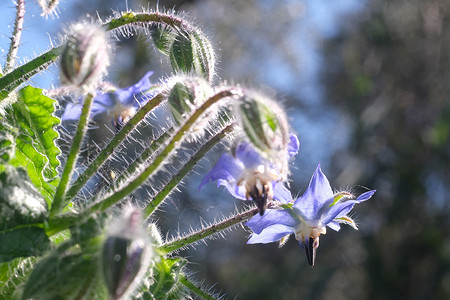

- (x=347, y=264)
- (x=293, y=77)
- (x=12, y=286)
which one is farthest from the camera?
(x=293, y=77)

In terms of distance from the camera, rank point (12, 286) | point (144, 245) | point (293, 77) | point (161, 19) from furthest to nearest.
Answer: point (293, 77), point (161, 19), point (12, 286), point (144, 245)

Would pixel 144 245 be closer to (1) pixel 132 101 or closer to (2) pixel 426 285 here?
(1) pixel 132 101

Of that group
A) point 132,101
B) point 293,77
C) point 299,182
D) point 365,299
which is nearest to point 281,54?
point 293,77

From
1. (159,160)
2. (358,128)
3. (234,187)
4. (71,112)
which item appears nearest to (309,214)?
(234,187)

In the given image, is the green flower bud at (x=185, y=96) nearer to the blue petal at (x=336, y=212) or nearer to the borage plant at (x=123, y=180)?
the borage plant at (x=123, y=180)

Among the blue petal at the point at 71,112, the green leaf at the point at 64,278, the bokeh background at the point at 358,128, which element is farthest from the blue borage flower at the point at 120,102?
the bokeh background at the point at 358,128

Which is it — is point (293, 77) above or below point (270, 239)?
below

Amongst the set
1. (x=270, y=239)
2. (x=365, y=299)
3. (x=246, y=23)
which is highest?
(x=270, y=239)

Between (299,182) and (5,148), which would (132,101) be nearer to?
(5,148)

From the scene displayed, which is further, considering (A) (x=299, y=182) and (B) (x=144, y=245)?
(A) (x=299, y=182)
